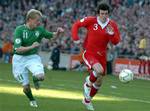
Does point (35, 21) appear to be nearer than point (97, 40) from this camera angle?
Yes

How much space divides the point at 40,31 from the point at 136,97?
6.59 m

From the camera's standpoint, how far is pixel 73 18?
4544 centimetres

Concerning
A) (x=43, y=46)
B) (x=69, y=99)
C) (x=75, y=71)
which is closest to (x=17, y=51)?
(x=69, y=99)

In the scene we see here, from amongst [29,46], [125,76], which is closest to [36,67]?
[29,46]

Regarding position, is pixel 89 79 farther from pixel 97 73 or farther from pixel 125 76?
pixel 125 76

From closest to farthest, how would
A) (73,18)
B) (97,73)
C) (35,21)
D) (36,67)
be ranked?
(35,21), (36,67), (97,73), (73,18)

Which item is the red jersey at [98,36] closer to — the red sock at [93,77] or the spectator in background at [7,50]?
the red sock at [93,77]

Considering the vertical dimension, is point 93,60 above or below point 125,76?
above

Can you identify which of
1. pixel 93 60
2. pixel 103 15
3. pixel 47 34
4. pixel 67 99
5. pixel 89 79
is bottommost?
pixel 67 99

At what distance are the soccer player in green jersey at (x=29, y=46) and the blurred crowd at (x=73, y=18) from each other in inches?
801

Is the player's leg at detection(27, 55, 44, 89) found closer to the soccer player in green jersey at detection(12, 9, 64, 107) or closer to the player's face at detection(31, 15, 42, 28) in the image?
the soccer player in green jersey at detection(12, 9, 64, 107)

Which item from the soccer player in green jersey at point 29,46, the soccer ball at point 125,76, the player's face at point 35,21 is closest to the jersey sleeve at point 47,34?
the soccer player in green jersey at point 29,46

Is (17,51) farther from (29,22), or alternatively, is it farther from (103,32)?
(103,32)

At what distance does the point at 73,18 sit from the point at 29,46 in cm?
2881
